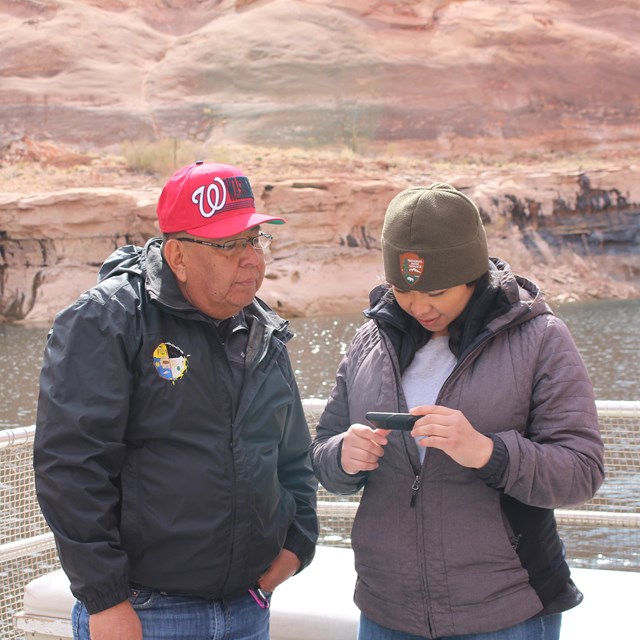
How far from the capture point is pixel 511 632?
6.82 feet

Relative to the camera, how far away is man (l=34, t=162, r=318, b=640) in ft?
6.80

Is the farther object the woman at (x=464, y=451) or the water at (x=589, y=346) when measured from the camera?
the water at (x=589, y=346)

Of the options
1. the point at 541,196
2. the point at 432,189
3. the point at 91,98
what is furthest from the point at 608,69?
the point at 432,189

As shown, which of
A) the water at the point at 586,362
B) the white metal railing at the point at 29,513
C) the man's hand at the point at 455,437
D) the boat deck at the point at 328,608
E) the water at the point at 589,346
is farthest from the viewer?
the water at the point at 589,346

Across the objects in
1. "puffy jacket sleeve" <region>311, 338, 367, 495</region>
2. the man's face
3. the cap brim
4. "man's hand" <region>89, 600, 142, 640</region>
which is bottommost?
"man's hand" <region>89, 600, 142, 640</region>

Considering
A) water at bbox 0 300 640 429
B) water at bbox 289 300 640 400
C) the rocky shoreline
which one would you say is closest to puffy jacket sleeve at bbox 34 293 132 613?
water at bbox 0 300 640 429

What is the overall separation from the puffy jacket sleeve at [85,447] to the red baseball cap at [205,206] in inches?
13.2

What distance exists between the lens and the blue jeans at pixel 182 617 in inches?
86.1

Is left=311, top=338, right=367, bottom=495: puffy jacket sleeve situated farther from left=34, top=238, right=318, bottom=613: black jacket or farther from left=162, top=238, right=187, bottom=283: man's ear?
left=162, top=238, right=187, bottom=283: man's ear

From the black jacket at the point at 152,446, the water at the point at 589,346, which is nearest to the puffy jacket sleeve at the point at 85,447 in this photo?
the black jacket at the point at 152,446

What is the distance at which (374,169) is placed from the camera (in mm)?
33219

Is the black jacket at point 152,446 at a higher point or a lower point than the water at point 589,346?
higher

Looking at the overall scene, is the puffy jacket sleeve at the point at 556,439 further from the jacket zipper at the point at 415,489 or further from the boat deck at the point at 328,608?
the boat deck at the point at 328,608

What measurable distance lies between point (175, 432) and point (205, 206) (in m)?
0.56
